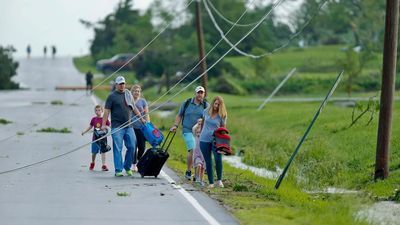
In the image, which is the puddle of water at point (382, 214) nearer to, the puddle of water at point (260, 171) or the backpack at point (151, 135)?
the puddle of water at point (260, 171)

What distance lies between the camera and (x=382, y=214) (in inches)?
690

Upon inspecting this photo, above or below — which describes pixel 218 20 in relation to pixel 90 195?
above

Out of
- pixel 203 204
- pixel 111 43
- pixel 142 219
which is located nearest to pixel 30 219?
pixel 142 219

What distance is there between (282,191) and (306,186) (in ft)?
9.59

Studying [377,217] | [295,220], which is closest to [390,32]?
[377,217]

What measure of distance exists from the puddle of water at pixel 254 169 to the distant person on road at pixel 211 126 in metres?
4.92

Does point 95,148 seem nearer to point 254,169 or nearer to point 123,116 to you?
point 123,116

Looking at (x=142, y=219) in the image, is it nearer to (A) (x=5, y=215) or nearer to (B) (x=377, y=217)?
(A) (x=5, y=215)

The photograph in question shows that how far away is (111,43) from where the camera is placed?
12519cm

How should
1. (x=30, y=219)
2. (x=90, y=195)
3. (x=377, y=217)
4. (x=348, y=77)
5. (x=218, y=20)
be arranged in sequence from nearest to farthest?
(x=30, y=219)
(x=377, y=217)
(x=90, y=195)
(x=348, y=77)
(x=218, y=20)

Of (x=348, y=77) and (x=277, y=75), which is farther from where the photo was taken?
(x=277, y=75)

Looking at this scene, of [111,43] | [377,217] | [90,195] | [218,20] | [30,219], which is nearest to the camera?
[30,219]

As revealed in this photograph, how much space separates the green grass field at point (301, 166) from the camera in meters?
16.0

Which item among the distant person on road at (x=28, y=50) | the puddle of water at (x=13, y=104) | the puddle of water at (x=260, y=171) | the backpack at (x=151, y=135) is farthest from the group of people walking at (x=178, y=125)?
the distant person on road at (x=28, y=50)
